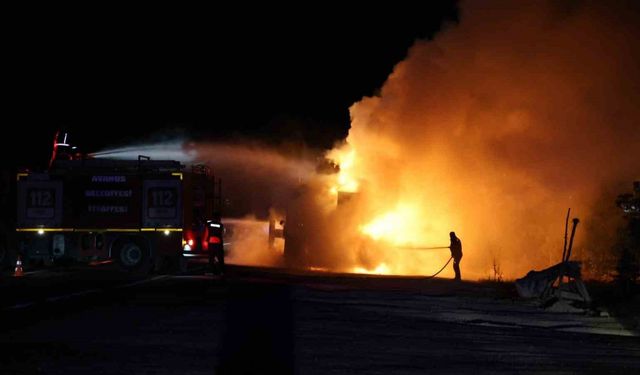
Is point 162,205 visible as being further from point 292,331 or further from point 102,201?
point 292,331

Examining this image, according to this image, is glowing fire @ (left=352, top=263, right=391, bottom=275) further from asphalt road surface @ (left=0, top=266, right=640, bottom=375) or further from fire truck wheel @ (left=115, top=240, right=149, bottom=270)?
asphalt road surface @ (left=0, top=266, right=640, bottom=375)

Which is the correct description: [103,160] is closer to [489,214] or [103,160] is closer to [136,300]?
[136,300]

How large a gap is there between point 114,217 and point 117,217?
0.09 metres

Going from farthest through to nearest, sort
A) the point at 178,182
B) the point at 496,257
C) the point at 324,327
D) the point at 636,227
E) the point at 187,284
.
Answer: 1. the point at 496,257
2. the point at 178,182
3. the point at 636,227
4. the point at 187,284
5. the point at 324,327

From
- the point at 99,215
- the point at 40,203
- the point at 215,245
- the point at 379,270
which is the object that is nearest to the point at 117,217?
the point at 99,215

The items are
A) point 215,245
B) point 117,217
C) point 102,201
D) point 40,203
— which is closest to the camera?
point 215,245

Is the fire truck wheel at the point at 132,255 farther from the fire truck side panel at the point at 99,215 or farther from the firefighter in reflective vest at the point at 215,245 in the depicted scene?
the firefighter in reflective vest at the point at 215,245

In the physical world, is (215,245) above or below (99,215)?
below

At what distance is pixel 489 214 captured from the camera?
29.8m

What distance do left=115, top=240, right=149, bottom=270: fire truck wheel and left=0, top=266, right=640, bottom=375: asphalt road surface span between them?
355cm

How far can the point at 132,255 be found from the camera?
23.9 metres

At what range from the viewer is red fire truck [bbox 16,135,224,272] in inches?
938

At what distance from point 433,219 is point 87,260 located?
11.7m

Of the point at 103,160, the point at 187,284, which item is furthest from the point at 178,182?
the point at 187,284
